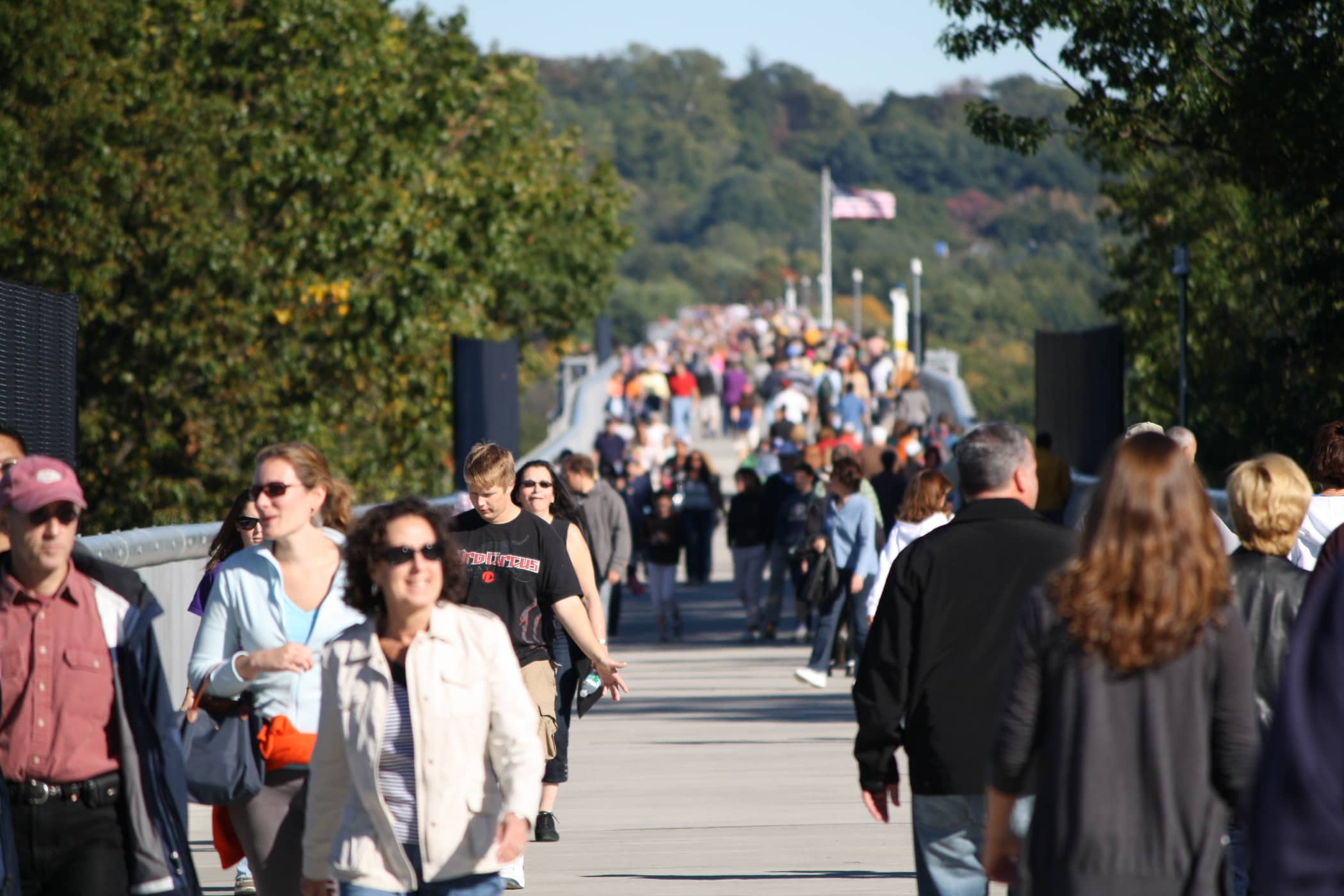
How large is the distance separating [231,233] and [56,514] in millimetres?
19911

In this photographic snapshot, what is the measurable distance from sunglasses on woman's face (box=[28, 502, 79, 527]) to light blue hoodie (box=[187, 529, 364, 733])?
2.44 feet

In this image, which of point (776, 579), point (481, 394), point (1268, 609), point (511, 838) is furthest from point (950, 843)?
point (481, 394)

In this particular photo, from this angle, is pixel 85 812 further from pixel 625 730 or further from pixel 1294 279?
pixel 1294 279

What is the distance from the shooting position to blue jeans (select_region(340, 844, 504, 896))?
187 inches

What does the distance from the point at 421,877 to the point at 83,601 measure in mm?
1000

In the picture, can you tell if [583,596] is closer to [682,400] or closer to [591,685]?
[591,685]

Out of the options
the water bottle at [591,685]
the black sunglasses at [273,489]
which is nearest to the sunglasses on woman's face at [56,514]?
the black sunglasses at [273,489]

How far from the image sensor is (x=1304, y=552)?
732 cm

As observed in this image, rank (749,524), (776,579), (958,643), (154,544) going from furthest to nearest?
(749,524), (776,579), (154,544), (958,643)

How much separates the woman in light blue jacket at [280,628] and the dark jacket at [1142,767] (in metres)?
2.22

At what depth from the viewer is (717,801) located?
1042 cm

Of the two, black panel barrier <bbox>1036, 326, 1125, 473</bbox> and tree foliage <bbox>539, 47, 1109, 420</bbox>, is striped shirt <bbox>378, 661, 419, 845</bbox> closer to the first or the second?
black panel barrier <bbox>1036, 326, 1125, 473</bbox>

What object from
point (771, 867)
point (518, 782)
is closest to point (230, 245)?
point (771, 867)

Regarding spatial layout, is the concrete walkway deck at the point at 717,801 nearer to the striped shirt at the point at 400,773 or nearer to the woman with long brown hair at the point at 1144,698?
the striped shirt at the point at 400,773
